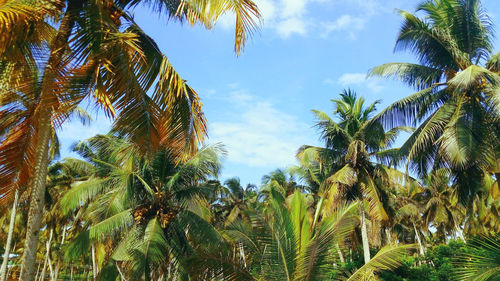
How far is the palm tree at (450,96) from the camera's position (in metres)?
12.9

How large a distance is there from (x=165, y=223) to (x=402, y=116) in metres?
9.69

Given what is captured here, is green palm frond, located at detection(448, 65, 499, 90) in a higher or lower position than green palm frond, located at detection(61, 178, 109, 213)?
higher

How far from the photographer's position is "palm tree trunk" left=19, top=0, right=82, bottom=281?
538 cm

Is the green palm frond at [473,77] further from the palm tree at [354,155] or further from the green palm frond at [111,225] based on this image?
the green palm frond at [111,225]

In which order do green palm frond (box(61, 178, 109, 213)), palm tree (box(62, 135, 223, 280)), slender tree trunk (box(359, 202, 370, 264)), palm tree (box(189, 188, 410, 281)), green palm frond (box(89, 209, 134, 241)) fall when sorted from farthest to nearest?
green palm frond (box(61, 178, 109, 213)) < slender tree trunk (box(359, 202, 370, 264)) < palm tree (box(62, 135, 223, 280)) < green palm frond (box(89, 209, 134, 241)) < palm tree (box(189, 188, 410, 281))

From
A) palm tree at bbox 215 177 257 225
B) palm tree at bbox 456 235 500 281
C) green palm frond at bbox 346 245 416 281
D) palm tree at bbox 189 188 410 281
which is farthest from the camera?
palm tree at bbox 215 177 257 225

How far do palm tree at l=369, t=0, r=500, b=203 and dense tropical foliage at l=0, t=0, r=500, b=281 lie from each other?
0.15 ft

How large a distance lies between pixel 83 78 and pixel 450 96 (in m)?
12.4

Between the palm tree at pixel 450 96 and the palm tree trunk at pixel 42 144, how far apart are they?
34.2ft

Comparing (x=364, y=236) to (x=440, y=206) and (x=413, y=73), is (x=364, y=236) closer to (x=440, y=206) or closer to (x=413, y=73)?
(x=413, y=73)

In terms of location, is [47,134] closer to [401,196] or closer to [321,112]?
[321,112]

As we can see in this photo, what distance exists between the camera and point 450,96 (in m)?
14.4

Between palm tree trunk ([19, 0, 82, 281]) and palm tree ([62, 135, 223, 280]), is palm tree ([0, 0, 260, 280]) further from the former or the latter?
palm tree ([62, 135, 223, 280])

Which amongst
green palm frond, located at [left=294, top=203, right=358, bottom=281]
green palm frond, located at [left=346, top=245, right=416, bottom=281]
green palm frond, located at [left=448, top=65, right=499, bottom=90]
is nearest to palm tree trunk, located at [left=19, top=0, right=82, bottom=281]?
green palm frond, located at [left=294, top=203, right=358, bottom=281]
